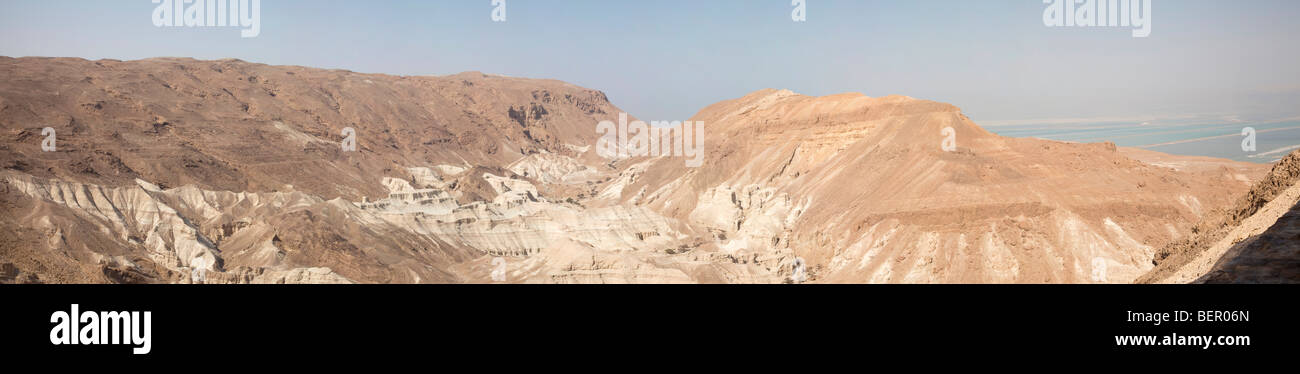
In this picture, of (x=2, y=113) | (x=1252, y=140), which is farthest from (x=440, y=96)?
(x=1252, y=140)

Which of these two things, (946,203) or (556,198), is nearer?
(946,203)

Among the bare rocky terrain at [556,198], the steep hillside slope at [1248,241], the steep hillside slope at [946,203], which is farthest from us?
the bare rocky terrain at [556,198]

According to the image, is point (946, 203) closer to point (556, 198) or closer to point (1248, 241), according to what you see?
point (1248, 241)

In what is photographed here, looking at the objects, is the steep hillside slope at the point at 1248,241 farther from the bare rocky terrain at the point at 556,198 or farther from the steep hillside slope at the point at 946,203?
the steep hillside slope at the point at 946,203

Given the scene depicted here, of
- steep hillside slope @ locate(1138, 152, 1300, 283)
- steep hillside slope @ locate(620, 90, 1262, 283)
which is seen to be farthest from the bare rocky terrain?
steep hillside slope @ locate(1138, 152, 1300, 283)

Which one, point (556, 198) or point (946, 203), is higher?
Result: point (946, 203)

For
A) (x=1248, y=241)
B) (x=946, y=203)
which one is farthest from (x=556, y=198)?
(x=1248, y=241)

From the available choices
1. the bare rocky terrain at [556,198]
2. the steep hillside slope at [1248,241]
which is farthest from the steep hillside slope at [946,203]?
the steep hillside slope at [1248,241]

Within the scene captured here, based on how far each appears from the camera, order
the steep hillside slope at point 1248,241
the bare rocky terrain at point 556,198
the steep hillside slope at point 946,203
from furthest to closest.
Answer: the bare rocky terrain at point 556,198 → the steep hillside slope at point 946,203 → the steep hillside slope at point 1248,241
